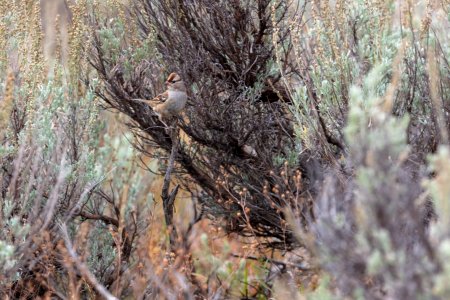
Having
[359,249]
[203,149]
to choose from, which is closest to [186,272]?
[203,149]

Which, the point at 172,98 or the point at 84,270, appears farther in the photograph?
the point at 172,98

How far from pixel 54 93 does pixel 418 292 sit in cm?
327

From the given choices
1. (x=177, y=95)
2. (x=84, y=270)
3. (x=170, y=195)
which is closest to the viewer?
(x=84, y=270)

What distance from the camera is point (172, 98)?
478 centimetres

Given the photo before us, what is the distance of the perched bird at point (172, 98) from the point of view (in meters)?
4.77

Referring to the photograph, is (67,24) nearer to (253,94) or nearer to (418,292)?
(253,94)

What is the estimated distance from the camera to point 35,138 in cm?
437

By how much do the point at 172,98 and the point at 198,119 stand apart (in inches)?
20.5

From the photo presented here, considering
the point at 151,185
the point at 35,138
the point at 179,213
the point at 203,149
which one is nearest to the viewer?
the point at 35,138

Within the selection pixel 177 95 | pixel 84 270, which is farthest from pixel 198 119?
pixel 84 270

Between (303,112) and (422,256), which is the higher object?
(303,112)

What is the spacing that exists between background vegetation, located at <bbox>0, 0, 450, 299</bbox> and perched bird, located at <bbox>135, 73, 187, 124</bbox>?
9.2 inches

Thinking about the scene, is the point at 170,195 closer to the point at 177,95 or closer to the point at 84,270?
the point at 177,95

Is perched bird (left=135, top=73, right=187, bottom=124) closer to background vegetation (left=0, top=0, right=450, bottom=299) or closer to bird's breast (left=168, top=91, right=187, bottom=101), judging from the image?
bird's breast (left=168, top=91, right=187, bottom=101)
